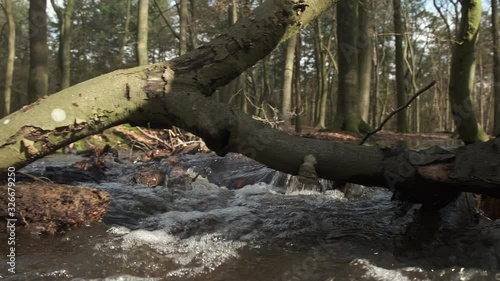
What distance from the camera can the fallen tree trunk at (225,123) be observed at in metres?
2.71

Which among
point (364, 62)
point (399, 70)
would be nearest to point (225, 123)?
point (364, 62)

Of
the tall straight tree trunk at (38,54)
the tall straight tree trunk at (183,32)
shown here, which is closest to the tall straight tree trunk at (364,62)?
the tall straight tree trunk at (183,32)

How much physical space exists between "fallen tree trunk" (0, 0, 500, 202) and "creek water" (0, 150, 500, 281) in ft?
1.42

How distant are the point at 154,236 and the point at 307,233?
4.03 feet

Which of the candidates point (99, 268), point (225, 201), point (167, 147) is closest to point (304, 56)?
point (167, 147)

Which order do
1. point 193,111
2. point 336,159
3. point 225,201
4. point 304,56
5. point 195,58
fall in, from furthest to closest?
1. point 304,56
2. point 225,201
3. point 195,58
4. point 193,111
5. point 336,159

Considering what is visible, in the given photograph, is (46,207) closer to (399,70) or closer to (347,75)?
(347,75)

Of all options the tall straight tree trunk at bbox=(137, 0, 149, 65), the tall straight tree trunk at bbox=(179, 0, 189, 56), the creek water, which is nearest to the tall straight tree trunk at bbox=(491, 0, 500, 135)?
the creek water

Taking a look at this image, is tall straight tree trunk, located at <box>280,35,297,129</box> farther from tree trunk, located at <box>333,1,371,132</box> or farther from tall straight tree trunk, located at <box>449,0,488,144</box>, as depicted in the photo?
tall straight tree trunk, located at <box>449,0,488,144</box>

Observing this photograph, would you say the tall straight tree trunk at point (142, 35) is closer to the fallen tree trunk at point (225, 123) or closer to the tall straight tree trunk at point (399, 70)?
the tall straight tree trunk at point (399, 70)

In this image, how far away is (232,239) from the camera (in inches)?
130

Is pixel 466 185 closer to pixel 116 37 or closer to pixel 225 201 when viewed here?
pixel 225 201

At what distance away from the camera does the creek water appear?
2.59 m

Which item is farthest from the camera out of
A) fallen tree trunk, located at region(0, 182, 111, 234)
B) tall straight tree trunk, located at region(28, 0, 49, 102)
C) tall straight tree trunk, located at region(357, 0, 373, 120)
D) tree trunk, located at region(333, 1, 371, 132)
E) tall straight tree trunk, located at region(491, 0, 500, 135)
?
tall straight tree trunk, located at region(357, 0, 373, 120)
